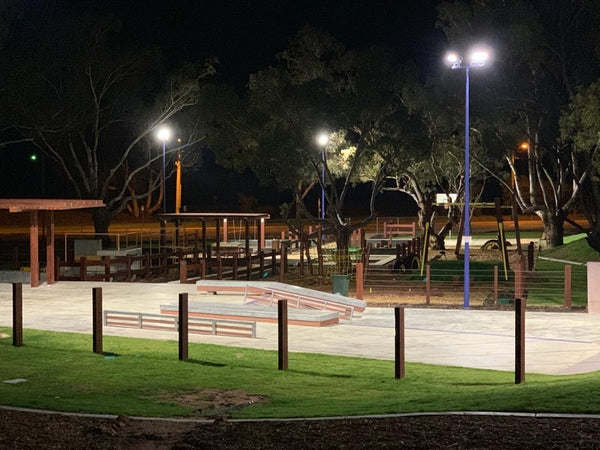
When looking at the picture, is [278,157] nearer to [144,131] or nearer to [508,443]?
[144,131]

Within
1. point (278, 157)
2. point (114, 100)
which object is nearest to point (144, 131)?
point (114, 100)

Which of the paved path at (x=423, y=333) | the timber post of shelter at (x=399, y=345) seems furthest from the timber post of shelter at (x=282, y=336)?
the paved path at (x=423, y=333)

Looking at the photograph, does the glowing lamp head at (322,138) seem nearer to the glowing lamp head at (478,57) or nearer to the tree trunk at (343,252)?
the tree trunk at (343,252)

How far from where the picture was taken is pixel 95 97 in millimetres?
45781

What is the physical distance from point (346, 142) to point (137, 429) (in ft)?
110

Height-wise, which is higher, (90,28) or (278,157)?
(90,28)

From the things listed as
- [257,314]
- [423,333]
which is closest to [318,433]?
[423,333]

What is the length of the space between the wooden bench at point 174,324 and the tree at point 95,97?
1061 inches

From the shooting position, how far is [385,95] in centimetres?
3859

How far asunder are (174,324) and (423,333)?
4.78m

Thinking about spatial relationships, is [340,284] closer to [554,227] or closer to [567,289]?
[567,289]

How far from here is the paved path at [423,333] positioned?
47.0ft

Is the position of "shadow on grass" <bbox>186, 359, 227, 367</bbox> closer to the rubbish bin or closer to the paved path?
the paved path

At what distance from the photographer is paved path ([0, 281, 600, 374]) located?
564 inches
